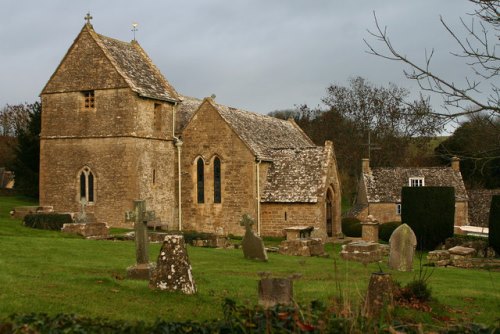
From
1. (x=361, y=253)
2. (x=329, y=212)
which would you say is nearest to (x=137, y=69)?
(x=329, y=212)

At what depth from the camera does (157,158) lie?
37.3 m

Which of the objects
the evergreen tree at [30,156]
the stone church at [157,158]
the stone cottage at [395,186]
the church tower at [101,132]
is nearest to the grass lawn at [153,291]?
the church tower at [101,132]

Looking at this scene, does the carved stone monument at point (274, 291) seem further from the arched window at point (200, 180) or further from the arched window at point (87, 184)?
the arched window at point (200, 180)

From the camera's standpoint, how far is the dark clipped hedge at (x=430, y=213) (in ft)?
116

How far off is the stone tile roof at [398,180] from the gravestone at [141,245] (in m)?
37.5

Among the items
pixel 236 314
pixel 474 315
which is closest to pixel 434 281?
pixel 474 315

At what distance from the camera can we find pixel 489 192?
176 ft

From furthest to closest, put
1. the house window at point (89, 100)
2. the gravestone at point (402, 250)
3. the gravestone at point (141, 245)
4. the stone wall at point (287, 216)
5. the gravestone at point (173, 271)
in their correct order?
the stone wall at point (287, 216), the house window at point (89, 100), the gravestone at point (402, 250), the gravestone at point (141, 245), the gravestone at point (173, 271)

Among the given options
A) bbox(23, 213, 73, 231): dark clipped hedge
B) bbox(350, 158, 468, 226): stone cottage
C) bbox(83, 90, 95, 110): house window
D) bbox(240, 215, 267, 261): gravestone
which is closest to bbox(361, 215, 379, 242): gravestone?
bbox(240, 215, 267, 261): gravestone

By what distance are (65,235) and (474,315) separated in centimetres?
1904

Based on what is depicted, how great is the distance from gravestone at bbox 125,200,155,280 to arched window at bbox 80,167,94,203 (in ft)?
64.8

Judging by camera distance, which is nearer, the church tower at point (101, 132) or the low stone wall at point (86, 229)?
the low stone wall at point (86, 229)

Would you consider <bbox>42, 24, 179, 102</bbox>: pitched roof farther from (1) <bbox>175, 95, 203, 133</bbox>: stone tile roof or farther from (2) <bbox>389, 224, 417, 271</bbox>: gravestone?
(2) <bbox>389, 224, 417, 271</bbox>: gravestone

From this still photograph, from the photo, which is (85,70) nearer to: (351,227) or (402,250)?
(351,227)
